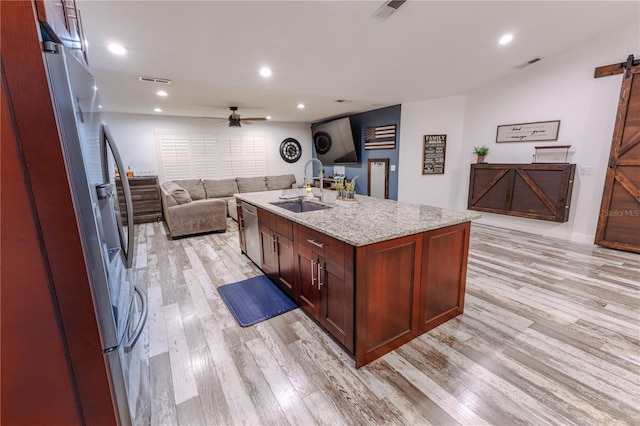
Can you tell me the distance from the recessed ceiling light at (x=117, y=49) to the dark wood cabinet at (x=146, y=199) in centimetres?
359

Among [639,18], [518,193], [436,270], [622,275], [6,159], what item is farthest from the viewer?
[518,193]

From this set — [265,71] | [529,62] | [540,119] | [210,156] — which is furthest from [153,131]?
[540,119]

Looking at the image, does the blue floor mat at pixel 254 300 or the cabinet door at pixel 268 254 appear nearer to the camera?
the blue floor mat at pixel 254 300

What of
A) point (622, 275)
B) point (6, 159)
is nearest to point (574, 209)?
point (622, 275)

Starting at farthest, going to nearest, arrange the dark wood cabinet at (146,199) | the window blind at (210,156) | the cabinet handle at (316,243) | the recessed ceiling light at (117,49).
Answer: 1. the window blind at (210,156)
2. the dark wood cabinet at (146,199)
3. the recessed ceiling light at (117,49)
4. the cabinet handle at (316,243)

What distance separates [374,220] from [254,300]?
57.1 inches

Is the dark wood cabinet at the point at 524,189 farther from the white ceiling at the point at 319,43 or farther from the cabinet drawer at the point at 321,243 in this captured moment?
the cabinet drawer at the point at 321,243

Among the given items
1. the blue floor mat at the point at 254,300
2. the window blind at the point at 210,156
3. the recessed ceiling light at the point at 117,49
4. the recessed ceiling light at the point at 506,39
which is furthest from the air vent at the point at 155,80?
the recessed ceiling light at the point at 506,39

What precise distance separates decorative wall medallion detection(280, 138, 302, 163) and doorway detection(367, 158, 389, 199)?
2.50m

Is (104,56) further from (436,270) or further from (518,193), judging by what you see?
(518,193)

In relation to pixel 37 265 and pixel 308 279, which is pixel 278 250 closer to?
pixel 308 279

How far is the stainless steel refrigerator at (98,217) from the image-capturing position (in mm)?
870

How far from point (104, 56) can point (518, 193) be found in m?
5.81

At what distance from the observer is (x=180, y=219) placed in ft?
15.2
